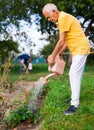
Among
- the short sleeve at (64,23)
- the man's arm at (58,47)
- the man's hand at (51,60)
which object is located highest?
the short sleeve at (64,23)

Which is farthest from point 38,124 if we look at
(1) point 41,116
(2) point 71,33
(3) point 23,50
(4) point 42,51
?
(4) point 42,51

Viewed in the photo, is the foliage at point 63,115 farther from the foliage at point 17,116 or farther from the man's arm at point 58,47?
the man's arm at point 58,47

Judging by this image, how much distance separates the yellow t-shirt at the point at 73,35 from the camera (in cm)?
773

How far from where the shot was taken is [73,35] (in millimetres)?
7879

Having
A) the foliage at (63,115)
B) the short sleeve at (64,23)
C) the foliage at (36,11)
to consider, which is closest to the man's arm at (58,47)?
the short sleeve at (64,23)

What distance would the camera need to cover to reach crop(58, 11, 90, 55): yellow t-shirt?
7.73 m

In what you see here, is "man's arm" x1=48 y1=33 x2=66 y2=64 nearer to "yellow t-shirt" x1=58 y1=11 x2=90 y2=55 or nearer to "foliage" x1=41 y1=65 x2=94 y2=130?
"yellow t-shirt" x1=58 y1=11 x2=90 y2=55

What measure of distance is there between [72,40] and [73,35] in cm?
10

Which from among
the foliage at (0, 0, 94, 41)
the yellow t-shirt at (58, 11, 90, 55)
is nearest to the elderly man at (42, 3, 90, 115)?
the yellow t-shirt at (58, 11, 90, 55)

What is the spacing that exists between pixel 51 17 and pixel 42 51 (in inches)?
2056

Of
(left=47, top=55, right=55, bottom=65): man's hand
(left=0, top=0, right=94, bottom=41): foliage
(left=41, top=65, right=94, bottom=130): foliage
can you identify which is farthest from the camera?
(left=0, top=0, right=94, bottom=41): foliage

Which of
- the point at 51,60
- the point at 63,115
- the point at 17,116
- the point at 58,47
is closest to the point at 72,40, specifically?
the point at 58,47

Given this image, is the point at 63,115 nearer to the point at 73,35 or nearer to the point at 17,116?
the point at 17,116

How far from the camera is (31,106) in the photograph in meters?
8.55
